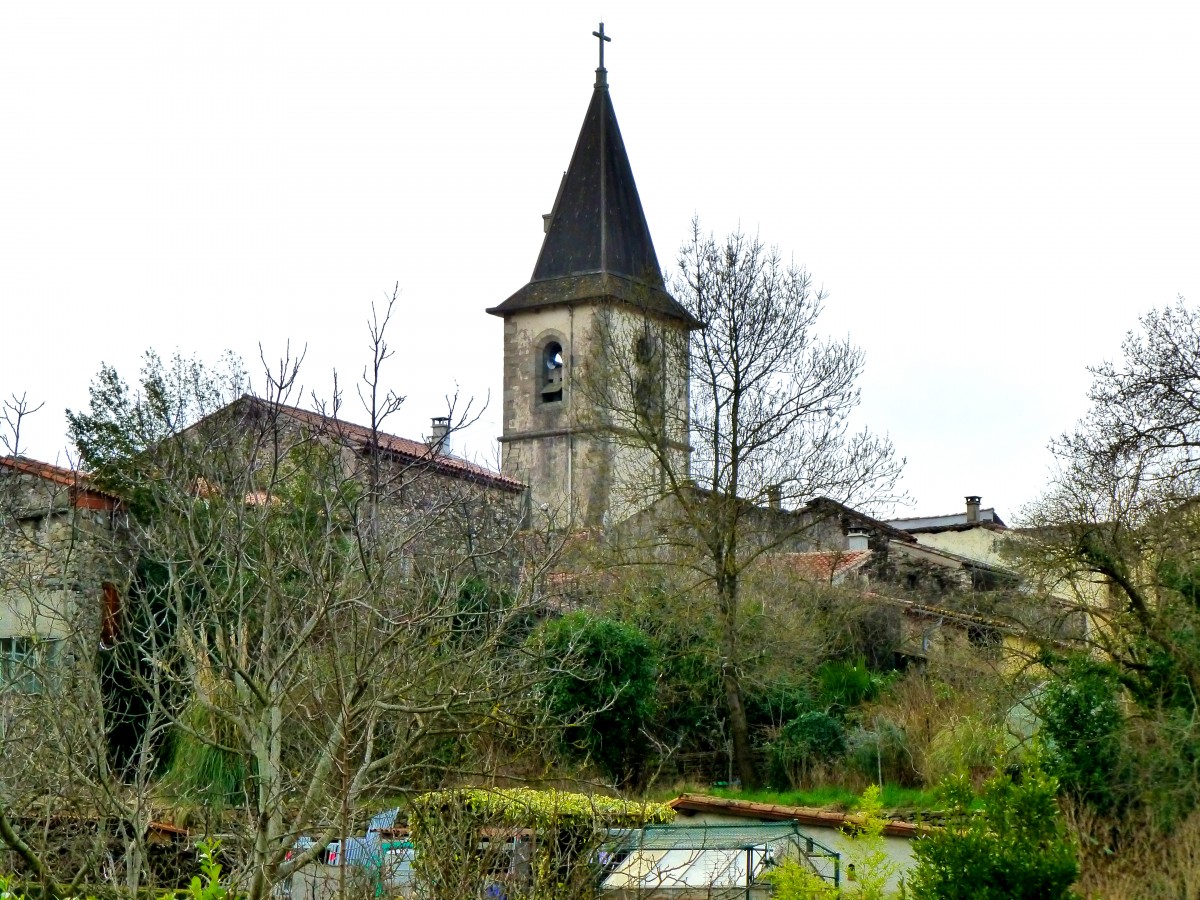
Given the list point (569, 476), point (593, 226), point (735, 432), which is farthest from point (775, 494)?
point (593, 226)

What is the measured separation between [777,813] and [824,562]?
1577cm

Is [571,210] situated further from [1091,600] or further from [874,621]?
[1091,600]

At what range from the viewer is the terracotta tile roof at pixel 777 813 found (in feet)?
49.1

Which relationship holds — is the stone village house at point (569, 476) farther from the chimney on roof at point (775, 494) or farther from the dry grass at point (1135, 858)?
the dry grass at point (1135, 858)

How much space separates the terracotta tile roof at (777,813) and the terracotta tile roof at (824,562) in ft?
35.6

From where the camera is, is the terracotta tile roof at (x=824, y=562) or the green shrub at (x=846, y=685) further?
the terracotta tile roof at (x=824, y=562)

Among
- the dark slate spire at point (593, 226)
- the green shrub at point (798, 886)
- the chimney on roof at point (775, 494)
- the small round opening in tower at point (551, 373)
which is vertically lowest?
the green shrub at point (798, 886)

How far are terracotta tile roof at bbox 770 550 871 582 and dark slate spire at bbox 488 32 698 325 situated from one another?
45.5ft

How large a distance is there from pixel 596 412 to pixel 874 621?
6947mm

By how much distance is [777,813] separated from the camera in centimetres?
1577

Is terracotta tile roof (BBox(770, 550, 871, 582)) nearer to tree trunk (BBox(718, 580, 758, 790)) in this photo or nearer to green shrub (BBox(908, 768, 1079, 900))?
tree trunk (BBox(718, 580, 758, 790))

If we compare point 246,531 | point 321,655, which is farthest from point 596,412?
point 246,531

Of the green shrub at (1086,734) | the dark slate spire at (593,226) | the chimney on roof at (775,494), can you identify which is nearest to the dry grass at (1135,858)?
the green shrub at (1086,734)

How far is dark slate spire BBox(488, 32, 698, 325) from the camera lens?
4466 centimetres
